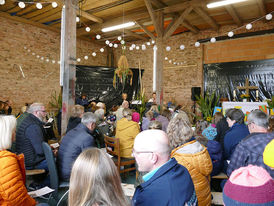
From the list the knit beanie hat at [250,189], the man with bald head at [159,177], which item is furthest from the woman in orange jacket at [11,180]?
the knit beanie hat at [250,189]

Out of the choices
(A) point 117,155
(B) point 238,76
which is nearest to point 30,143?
(A) point 117,155

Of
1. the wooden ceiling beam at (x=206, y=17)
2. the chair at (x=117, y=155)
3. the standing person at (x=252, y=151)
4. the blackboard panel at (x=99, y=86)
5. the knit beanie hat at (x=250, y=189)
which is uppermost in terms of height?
the wooden ceiling beam at (x=206, y=17)

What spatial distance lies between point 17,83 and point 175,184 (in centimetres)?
924

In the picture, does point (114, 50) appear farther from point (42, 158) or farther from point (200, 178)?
point (200, 178)

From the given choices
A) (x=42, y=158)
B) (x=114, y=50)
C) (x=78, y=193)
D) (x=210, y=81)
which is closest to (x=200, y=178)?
(x=78, y=193)

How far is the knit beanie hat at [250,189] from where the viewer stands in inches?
29.6

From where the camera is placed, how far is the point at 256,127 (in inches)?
91.1

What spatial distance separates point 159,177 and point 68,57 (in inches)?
125

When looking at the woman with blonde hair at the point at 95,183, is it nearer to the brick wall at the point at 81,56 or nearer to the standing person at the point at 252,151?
the standing person at the point at 252,151

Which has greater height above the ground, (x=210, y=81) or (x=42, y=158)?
(x=210, y=81)

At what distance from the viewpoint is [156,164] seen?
1.24 m

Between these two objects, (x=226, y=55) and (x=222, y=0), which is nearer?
(x=222, y=0)

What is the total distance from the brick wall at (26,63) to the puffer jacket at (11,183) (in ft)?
25.9

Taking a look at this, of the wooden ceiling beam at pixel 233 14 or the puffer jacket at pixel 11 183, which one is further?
the wooden ceiling beam at pixel 233 14
